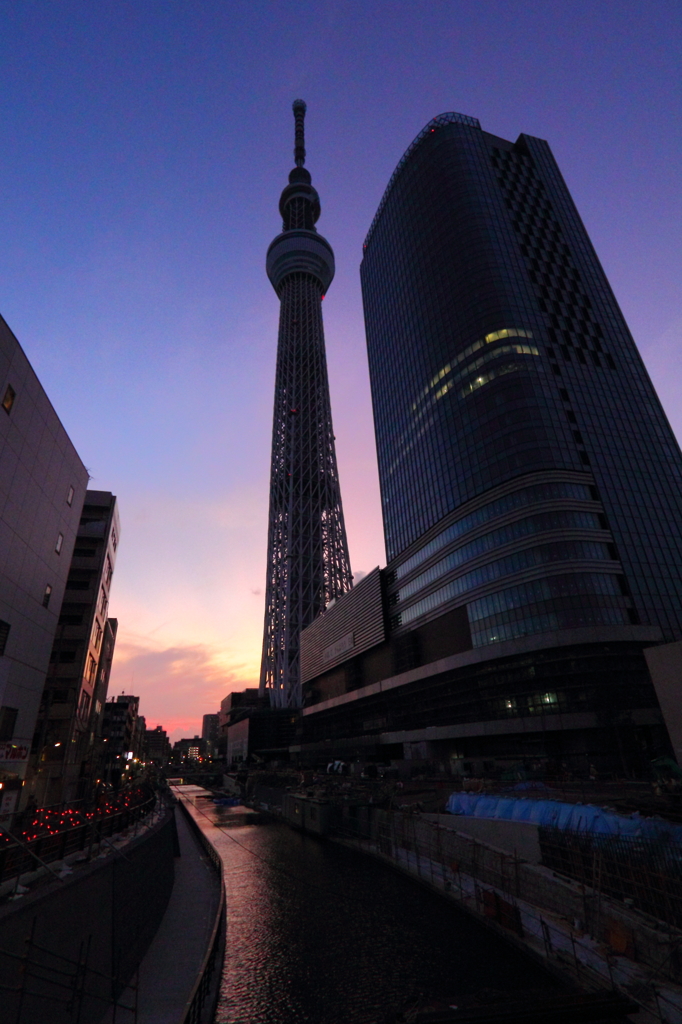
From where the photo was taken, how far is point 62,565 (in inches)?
1655

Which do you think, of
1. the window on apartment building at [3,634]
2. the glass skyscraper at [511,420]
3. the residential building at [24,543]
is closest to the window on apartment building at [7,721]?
the residential building at [24,543]

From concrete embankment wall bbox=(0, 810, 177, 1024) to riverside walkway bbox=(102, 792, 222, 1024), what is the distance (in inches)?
21.9

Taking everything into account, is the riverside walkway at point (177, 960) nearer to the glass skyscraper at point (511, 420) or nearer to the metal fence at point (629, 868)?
the metal fence at point (629, 868)

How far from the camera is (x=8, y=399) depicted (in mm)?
30969

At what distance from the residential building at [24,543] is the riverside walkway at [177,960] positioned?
1233 centimetres

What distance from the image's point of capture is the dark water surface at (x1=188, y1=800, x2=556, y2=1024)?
53.7 feet

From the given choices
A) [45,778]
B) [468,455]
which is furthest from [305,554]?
[45,778]

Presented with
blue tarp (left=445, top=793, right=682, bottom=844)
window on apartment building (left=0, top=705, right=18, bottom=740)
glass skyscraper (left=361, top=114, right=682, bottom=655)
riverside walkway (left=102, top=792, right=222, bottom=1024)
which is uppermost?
glass skyscraper (left=361, top=114, right=682, bottom=655)

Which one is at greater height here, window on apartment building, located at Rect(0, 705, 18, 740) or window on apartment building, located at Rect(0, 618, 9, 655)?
window on apartment building, located at Rect(0, 618, 9, 655)

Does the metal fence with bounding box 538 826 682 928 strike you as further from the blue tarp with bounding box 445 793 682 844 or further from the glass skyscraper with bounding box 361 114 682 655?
the glass skyscraper with bounding box 361 114 682 655

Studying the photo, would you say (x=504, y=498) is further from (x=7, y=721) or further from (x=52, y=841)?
(x=52, y=841)

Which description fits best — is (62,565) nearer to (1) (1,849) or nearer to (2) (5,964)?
(1) (1,849)

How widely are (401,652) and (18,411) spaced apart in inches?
3062

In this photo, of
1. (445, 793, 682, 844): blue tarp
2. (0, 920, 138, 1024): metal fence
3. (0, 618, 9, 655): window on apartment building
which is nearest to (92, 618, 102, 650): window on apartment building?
(0, 618, 9, 655): window on apartment building
